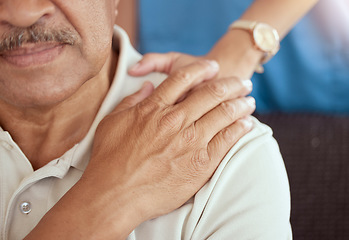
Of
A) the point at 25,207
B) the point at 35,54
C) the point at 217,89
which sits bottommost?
the point at 25,207

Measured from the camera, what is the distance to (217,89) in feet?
A: 3.62

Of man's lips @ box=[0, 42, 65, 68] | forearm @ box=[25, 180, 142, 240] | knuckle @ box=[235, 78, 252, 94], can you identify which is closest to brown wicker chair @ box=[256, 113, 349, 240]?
knuckle @ box=[235, 78, 252, 94]

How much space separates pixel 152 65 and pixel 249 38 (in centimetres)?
30

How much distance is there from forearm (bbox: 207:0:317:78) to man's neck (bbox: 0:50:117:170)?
0.35 m

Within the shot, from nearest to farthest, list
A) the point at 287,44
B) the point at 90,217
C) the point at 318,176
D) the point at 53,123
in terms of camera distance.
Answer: the point at 90,217 < the point at 53,123 < the point at 318,176 < the point at 287,44

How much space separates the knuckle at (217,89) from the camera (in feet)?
3.61

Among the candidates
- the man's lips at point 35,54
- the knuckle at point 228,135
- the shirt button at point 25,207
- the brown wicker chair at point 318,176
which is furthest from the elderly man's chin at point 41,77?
the brown wicker chair at point 318,176

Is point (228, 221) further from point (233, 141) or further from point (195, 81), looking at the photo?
point (195, 81)

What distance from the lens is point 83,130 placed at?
1208 mm

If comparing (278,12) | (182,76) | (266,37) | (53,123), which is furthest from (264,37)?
(53,123)

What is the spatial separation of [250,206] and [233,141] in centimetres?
14

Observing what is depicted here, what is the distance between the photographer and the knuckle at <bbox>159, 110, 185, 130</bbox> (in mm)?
1037

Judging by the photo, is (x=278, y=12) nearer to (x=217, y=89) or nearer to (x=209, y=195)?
(x=217, y=89)

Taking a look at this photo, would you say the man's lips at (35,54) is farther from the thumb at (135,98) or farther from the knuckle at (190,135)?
the knuckle at (190,135)
